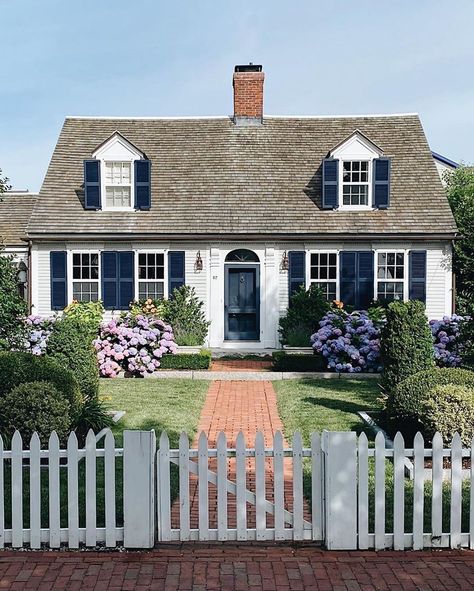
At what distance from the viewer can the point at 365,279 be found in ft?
61.1

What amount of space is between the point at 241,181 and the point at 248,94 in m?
3.92

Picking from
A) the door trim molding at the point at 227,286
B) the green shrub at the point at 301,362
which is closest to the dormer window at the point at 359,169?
the door trim molding at the point at 227,286

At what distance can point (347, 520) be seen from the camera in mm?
4965

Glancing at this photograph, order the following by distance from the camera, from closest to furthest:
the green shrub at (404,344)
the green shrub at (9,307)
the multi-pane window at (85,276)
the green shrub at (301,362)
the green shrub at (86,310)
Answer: the green shrub at (404,344) < the green shrub at (9,307) < the green shrub at (301,362) < the green shrub at (86,310) < the multi-pane window at (85,276)

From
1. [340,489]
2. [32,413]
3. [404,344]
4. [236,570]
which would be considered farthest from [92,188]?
[236,570]

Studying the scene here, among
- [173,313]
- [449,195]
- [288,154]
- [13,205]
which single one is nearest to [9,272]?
[173,313]

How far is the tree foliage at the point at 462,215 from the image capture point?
43.2ft

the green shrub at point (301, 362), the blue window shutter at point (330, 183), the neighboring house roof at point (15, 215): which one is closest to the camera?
the green shrub at point (301, 362)

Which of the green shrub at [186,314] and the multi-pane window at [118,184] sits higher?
the multi-pane window at [118,184]

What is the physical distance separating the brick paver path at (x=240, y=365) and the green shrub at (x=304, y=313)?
1111mm

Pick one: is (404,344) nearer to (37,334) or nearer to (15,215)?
(37,334)

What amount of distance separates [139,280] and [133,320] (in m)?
3.28

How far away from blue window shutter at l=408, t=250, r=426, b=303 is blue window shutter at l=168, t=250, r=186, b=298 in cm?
697

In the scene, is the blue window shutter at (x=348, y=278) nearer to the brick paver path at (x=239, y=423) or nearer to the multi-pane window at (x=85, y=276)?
the brick paver path at (x=239, y=423)
